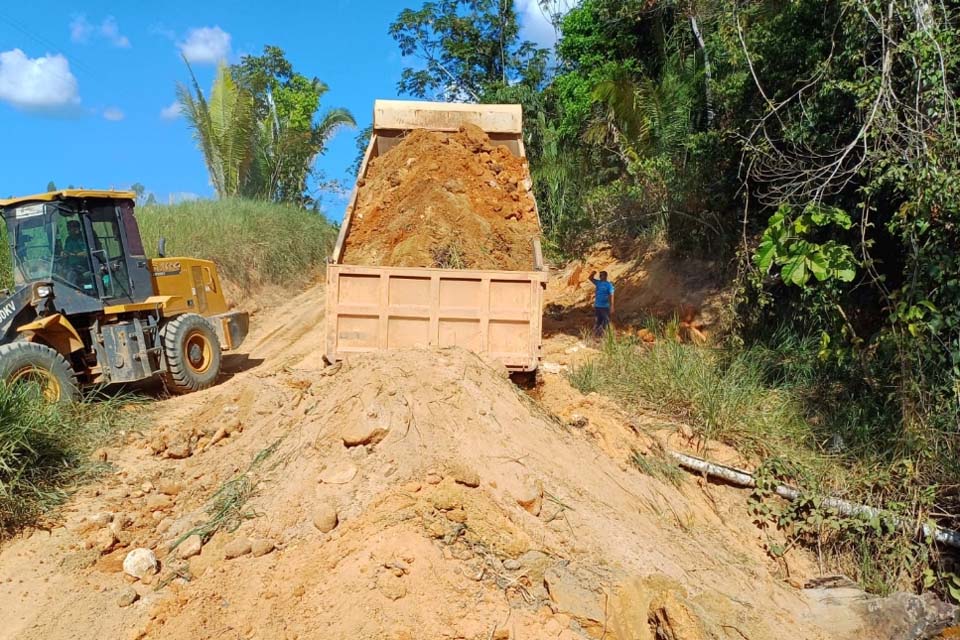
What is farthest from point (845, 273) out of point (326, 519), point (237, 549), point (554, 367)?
point (237, 549)

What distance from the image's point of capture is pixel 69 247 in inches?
316

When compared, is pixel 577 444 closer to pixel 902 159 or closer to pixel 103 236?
pixel 902 159

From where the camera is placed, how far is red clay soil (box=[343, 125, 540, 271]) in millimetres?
7191

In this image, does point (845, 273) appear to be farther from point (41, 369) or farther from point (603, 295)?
point (41, 369)

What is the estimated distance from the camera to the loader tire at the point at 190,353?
8789mm

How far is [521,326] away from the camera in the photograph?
6.56 metres

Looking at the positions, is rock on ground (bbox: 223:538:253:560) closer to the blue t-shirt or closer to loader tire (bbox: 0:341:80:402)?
loader tire (bbox: 0:341:80:402)

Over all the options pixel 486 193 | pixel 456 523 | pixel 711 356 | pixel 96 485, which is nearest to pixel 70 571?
pixel 96 485

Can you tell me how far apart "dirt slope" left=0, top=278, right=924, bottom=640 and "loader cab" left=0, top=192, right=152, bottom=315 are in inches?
108

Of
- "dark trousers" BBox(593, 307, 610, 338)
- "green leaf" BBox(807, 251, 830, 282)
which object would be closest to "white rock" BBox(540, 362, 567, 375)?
"dark trousers" BBox(593, 307, 610, 338)

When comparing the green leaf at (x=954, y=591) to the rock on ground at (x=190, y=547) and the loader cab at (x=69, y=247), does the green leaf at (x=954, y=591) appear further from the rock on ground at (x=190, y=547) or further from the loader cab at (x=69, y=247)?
the loader cab at (x=69, y=247)

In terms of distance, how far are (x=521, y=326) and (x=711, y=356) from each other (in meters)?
2.91

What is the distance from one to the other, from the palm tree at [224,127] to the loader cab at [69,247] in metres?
11.6

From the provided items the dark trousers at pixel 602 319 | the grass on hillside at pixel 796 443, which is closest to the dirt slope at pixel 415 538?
the grass on hillside at pixel 796 443
